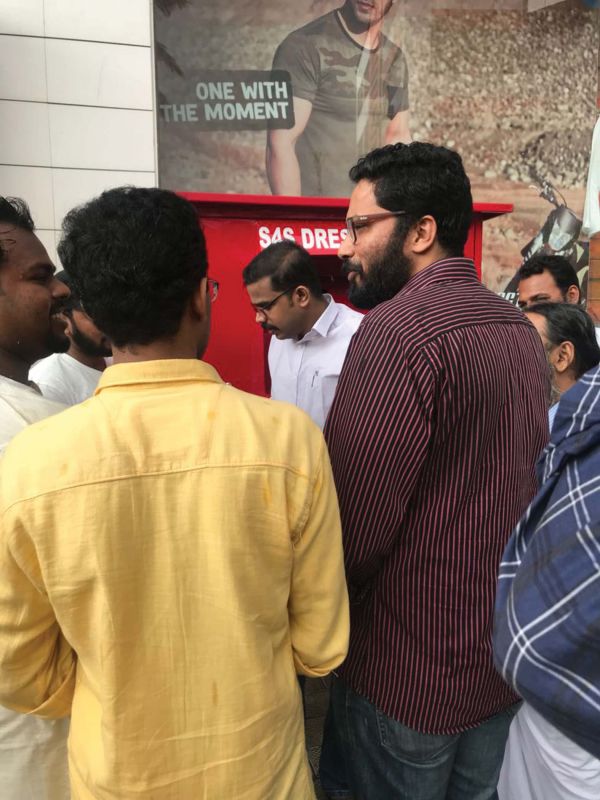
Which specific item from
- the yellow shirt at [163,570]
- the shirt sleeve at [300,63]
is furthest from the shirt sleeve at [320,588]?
the shirt sleeve at [300,63]

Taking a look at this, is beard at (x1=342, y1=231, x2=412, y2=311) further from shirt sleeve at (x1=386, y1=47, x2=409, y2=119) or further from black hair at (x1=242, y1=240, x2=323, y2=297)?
shirt sleeve at (x1=386, y1=47, x2=409, y2=119)

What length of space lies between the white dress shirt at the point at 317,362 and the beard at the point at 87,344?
96cm

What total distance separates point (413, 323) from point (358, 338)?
13cm

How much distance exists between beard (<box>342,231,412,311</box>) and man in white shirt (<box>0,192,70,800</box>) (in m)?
0.79

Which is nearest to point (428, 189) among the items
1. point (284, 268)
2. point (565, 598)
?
point (565, 598)

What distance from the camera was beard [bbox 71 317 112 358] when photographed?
2.43 m

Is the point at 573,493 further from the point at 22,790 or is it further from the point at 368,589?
the point at 22,790

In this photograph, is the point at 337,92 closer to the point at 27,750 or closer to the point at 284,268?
the point at 284,268

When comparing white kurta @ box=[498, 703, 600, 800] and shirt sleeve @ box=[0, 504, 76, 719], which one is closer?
shirt sleeve @ box=[0, 504, 76, 719]

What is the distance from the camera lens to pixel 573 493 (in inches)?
26.5

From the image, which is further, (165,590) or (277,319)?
(277,319)

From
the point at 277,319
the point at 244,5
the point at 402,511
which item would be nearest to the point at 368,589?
the point at 402,511

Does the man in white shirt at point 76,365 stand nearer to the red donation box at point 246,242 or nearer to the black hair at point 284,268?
the black hair at point 284,268

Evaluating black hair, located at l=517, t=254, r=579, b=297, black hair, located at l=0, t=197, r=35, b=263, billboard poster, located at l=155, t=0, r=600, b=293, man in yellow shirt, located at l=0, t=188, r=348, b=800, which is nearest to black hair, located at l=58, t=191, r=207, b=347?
man in yellow shirt, located at l=0, t=188, r=348, b=800
